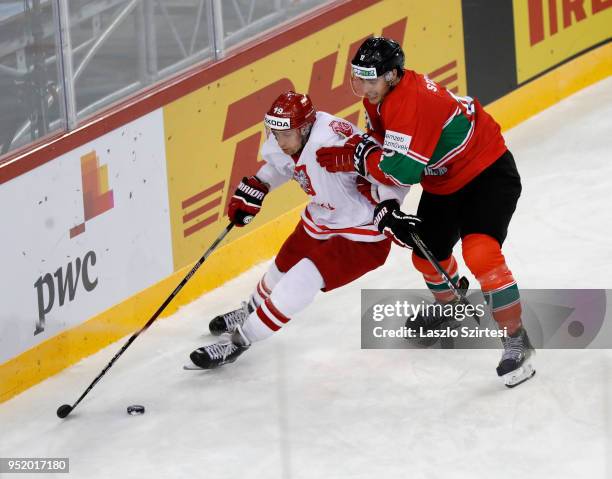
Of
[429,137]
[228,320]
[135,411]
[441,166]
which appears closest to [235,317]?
[228,320]

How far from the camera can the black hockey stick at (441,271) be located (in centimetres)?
473

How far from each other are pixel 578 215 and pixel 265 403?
207 cm

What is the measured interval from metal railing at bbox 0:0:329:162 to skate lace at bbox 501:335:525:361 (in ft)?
6.22

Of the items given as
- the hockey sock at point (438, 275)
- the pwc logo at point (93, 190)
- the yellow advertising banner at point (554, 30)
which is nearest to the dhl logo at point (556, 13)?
the yellow advertising banner at point (554, 30)

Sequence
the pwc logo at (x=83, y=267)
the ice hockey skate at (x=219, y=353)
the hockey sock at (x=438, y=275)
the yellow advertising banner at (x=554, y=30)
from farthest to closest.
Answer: the yellow advertising banner at (x=554, y=30), the pwc logo at (x=83, y=267), the ice hockey skate at (x=219, y=353), the hockey sock at (x=438, y=275)

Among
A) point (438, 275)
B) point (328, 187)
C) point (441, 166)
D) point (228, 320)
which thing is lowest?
point (228, 320)

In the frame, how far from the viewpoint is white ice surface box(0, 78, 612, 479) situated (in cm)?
433

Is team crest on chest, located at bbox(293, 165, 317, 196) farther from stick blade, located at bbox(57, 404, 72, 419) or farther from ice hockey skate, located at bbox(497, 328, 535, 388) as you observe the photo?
stick blade, located at bbox(57, 404, 72, 419)

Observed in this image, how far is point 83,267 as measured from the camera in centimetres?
539

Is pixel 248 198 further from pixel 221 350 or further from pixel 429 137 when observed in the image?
pixel 429 137

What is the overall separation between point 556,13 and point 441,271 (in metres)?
3.15

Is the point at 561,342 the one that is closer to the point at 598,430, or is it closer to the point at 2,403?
the point at 598,430

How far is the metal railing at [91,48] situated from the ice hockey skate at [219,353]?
1032 millimetres

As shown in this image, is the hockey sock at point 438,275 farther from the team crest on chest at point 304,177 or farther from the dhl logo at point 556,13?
the dhl logo at point 556,13
